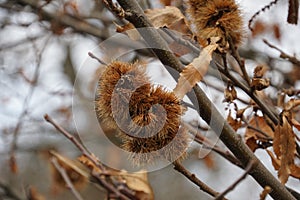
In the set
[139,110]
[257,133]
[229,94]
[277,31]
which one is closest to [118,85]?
[139,110]

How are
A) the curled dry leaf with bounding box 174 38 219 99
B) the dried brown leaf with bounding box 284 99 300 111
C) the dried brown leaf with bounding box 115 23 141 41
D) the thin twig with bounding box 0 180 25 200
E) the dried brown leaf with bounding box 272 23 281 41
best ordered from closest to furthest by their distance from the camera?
the curled dry leaf with bounding box 174 38 219 99 < the dried brown leaf with bounding box 115 23 141 41 < the dried brown leaf with bounding box 284 99 300 111 < the thin twig with bounding box 0 180 25 200 < the dried brown leaf with bounding box 272 23 281 41

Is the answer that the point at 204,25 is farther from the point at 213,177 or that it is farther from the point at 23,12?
the point at 213,177

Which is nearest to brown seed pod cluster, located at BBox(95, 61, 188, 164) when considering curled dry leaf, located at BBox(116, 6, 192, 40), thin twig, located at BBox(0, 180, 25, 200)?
curled dry leaf, located at BBox(116, 6, 192, 40)

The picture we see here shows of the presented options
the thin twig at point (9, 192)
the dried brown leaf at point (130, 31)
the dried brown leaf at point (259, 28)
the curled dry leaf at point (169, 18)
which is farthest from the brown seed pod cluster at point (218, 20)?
the dried brown leaf at point (259, 28)

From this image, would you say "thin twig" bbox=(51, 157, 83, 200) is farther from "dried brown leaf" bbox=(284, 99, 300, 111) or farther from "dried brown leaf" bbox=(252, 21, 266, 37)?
"dried brown leaf" bbox=(252, 21, 266, 37)

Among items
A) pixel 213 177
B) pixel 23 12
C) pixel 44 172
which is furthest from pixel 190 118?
pixel 44 172
